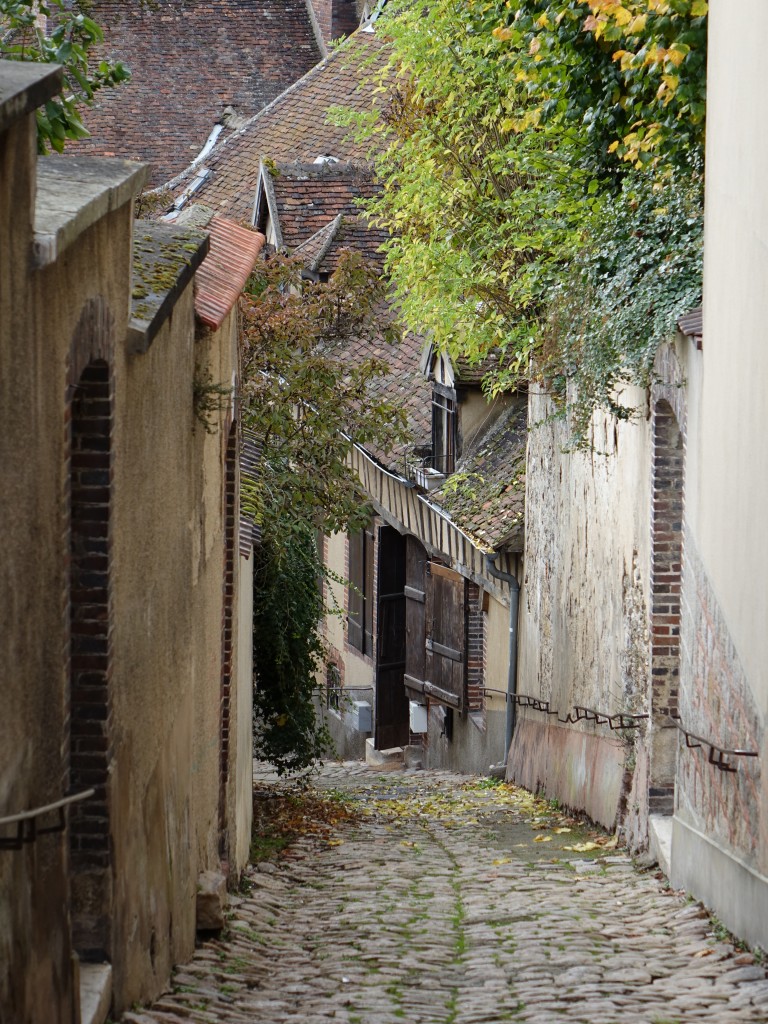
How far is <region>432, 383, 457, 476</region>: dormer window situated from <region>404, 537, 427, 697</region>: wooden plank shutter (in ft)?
7.08

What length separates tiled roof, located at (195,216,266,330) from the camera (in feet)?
25.5

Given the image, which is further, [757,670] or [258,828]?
[258,828]

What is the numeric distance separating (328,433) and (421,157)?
3.61 m

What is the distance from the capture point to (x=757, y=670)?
696cm

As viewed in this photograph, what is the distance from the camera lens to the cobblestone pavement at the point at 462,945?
607 cm

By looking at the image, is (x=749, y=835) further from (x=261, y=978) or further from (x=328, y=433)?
(x=328, y=433)

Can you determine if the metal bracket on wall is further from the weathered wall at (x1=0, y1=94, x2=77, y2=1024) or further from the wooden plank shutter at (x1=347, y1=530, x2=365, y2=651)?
the wooden plank shutter at (x1=347, y1=530, x2=365, y2=651)

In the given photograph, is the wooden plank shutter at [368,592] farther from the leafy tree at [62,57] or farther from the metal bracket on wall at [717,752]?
the leafy tree at [62,57]

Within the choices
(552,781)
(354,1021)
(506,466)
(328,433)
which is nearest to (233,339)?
(328,433)

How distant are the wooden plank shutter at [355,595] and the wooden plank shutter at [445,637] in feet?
10.6

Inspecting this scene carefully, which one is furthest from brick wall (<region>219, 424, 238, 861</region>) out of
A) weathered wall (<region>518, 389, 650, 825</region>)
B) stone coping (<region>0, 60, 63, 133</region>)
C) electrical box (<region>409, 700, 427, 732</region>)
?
electrical box (<region>409, 700, 427, 732</region>)

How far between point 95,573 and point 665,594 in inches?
230

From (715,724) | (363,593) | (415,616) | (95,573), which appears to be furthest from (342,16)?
(95,573)

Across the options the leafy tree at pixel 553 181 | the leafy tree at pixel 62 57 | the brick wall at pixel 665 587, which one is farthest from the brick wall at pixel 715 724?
the leafy tree at pixel 62 57
